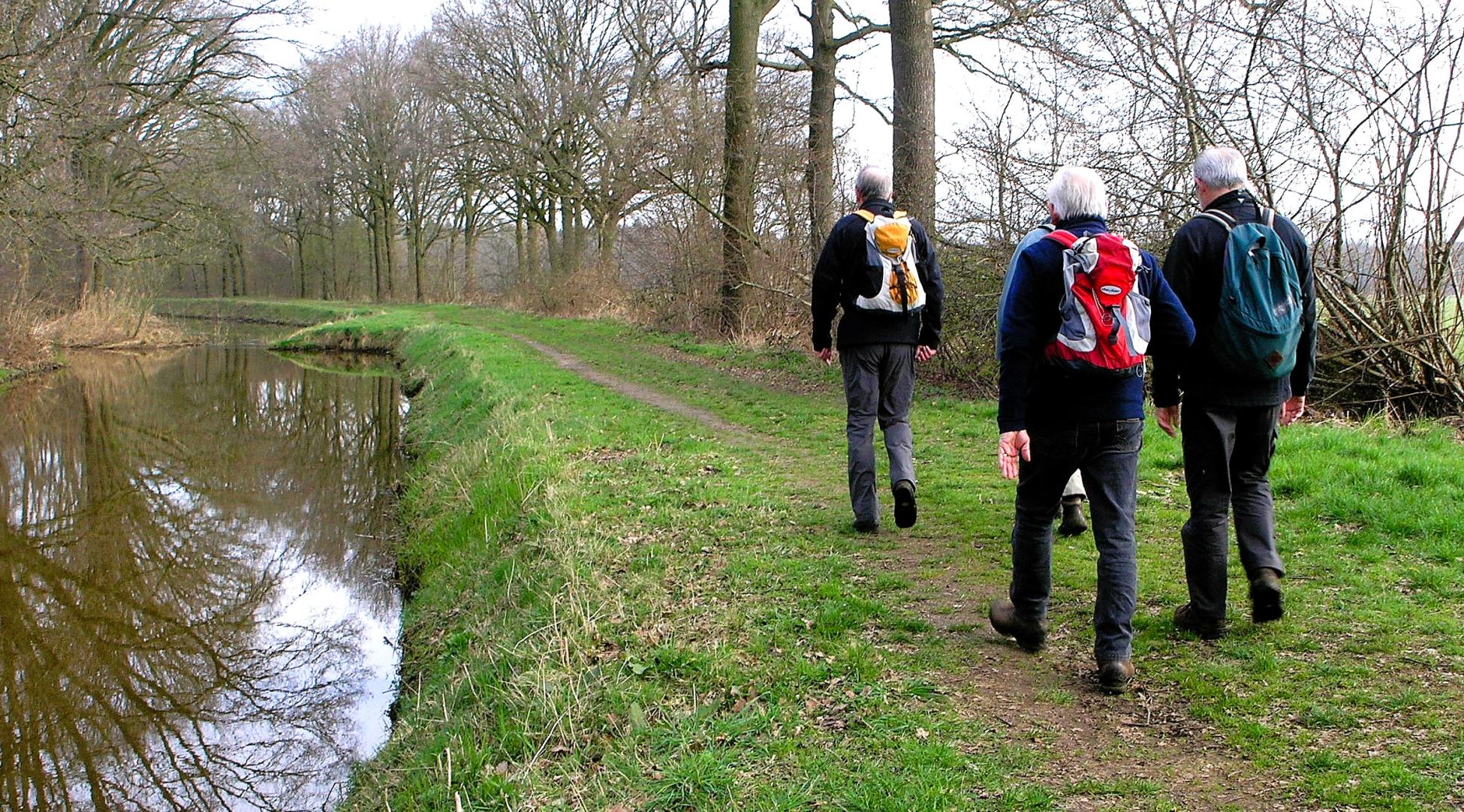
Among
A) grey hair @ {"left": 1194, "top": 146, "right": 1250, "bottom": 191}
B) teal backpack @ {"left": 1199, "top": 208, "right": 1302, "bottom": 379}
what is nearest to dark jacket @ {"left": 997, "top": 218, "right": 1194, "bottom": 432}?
teal backpack @ {"left": 1199, "top": 208, "right": 1302, "bottom": 379}

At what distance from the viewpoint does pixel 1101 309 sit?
3.64 meters

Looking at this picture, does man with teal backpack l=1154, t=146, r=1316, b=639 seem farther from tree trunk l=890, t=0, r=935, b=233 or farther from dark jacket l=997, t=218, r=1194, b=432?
tree trunk l=890, t=0, r=935, b=233

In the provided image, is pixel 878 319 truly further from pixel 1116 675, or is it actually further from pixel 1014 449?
pixel 1116 675

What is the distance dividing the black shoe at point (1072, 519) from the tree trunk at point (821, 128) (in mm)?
8699

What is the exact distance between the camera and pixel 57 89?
51.5 feet

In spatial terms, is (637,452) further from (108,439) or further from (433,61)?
(433,61)

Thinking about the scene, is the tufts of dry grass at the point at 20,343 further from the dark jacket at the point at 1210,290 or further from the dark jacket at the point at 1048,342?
the dark jacket at the point at 1210,290

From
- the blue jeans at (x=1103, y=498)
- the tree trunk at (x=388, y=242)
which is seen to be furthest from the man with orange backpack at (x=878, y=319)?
the tree trunk at (x=388, y=242)

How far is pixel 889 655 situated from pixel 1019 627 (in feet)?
1.72

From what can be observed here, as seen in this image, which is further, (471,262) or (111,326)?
(471,262)

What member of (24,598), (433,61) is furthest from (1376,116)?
(433,61)

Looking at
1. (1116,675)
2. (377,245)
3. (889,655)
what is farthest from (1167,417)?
(377,245)

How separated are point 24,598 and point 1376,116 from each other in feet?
37.7

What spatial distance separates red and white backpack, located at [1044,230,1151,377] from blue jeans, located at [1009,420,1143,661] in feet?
0.84
